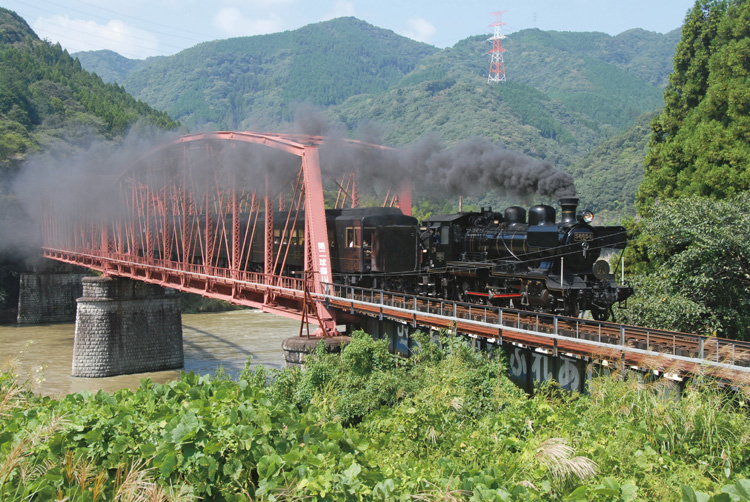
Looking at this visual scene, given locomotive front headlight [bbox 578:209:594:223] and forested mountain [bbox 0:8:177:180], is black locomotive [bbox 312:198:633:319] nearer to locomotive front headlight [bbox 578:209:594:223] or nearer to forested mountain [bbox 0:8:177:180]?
locomotive front headlight [bbox 578:209:594:223]

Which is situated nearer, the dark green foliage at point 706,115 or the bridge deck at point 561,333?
the bridge deck at point 561,333

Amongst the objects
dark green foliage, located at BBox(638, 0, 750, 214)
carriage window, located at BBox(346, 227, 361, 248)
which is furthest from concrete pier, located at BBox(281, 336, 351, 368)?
dark green foliage, located at BBox(638, 0, 750, 214)

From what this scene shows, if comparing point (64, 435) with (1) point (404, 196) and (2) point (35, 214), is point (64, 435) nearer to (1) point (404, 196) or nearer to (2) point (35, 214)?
(1) point (404, 196)

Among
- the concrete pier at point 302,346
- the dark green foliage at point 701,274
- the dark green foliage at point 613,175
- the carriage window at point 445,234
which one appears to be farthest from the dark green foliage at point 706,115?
the dark green foliage at point 613,175

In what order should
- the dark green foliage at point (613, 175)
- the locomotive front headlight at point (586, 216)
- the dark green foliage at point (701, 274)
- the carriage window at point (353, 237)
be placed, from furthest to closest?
the dark green foliage at point (613, 175) → the carriage window at point (353, 237) → the dark green foliage at point (701, 274) → the locomotive front headlight at point (586, 216)

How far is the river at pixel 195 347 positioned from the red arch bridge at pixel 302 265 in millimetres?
6599

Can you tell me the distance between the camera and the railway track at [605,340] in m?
11.9

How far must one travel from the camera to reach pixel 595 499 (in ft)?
21.9

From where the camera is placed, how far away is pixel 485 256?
71.0ft

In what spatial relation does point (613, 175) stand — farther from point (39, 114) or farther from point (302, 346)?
point (39, 114)

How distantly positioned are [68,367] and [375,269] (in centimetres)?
2685

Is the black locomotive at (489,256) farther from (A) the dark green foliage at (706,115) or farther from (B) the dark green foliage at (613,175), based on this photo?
(B) the dark green foliage at (613,175)

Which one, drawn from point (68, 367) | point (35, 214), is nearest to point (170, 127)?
point (35, 214)

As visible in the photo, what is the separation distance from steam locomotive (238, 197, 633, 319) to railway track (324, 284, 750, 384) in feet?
4.83
